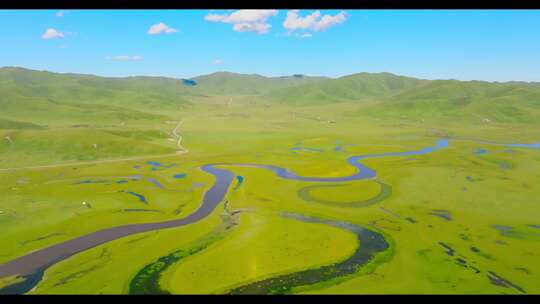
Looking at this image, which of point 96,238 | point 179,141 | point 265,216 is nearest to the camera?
point 96,238

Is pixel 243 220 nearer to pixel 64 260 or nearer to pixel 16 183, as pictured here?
pixel 64 260

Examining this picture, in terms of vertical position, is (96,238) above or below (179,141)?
below

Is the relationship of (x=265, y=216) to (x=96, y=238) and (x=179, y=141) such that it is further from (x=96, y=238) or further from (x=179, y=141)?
(x=179, y=141)

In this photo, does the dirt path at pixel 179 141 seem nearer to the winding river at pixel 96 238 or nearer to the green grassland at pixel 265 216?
the green grassland at pixel 265 216

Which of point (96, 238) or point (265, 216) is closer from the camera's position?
point (96, 238)

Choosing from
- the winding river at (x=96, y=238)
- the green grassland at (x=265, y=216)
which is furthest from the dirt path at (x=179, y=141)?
the winding river at (x=96, y=238)

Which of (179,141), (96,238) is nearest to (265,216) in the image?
(96,238)

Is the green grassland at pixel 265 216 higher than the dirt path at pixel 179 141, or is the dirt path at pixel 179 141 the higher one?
the dirt path at pixel 179 141

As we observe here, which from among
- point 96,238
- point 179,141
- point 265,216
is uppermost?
point 179,141

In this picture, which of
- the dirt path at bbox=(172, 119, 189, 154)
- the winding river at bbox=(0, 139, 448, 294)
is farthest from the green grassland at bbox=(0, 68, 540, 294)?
the dirt path at bbox=(172, 119, 189, 154)
